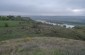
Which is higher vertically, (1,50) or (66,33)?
(1,50)

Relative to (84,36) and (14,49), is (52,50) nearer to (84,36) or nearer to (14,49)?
(14,49)

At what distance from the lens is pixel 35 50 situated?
11383 millimetres

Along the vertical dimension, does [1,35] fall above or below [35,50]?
below

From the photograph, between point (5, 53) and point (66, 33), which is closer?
point (5, 53)

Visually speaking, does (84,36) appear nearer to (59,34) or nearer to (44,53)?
(59,34)

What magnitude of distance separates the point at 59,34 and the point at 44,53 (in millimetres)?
23117

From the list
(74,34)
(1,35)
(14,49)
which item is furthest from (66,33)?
(14,49)

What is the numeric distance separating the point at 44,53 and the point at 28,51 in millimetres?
1299

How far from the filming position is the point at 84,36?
3288cm

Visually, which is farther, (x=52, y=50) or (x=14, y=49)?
(x=14, y=49)

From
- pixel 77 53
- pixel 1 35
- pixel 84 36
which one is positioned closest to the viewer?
pixel 77 53

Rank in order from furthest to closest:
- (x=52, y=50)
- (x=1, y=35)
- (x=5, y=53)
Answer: (x=1, y=35) < (x=5, y=53) < (x=52, y=50)

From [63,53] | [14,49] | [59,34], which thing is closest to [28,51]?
[14,49]

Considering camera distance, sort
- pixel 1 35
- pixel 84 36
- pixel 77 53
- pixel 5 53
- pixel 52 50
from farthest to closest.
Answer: pixel 84 36, pixel 1 35, pixel 5 53, pixel 52 50, pixel 77 53
